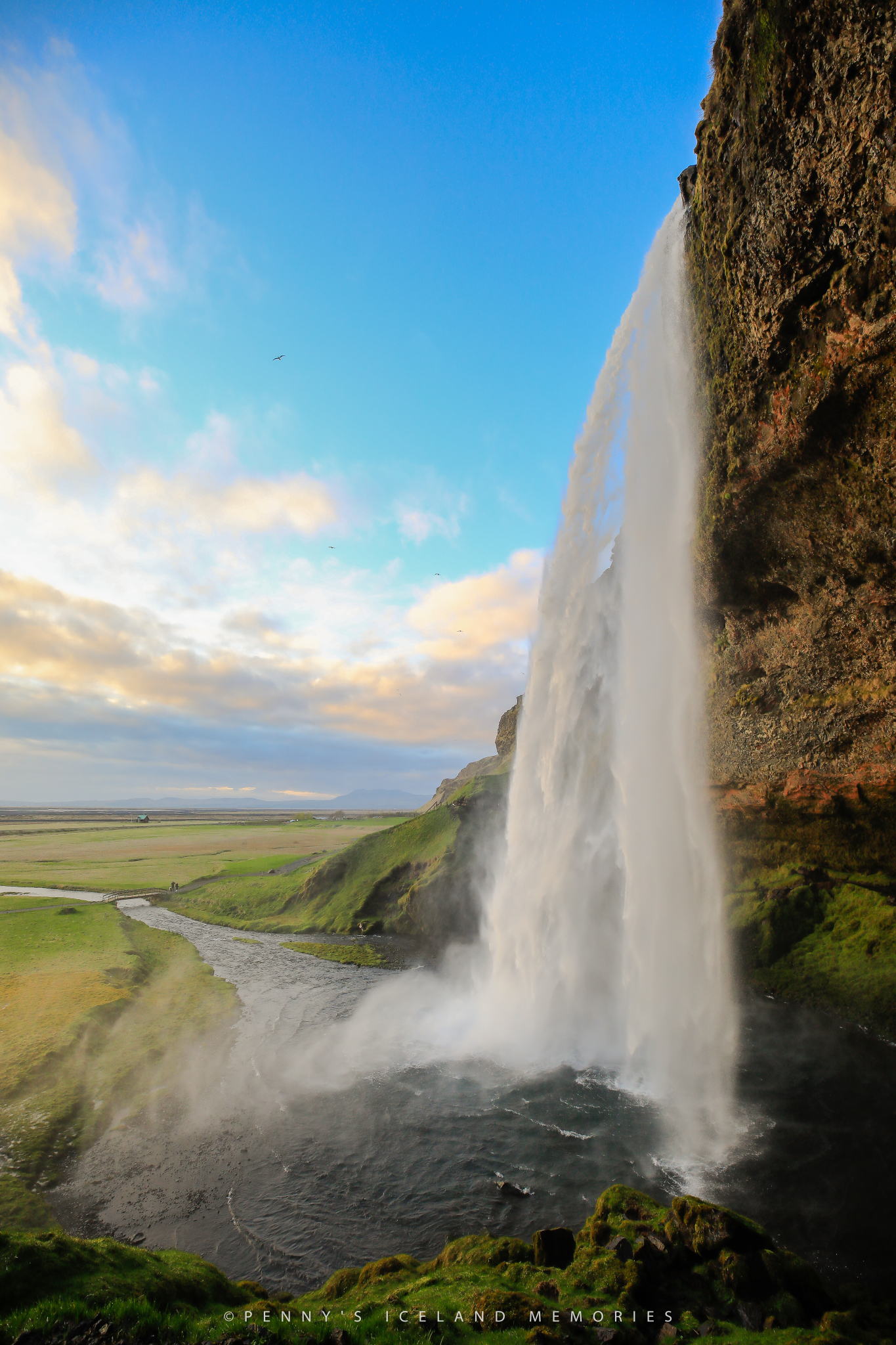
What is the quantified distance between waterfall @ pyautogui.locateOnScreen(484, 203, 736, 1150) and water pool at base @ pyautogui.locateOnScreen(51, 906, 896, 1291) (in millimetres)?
2426

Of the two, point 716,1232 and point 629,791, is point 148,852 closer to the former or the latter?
point 629,791

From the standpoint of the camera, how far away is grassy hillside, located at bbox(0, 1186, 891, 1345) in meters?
7.11

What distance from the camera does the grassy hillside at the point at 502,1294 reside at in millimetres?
7113

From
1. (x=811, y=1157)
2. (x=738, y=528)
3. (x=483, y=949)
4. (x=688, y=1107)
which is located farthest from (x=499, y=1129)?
(x=738, y=528)

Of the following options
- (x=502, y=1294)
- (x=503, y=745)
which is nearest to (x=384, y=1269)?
(x=502, y=1294)

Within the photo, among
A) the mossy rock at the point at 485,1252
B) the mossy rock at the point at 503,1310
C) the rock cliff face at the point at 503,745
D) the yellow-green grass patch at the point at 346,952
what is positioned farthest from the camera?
the rock cliff face at the point at 503,745

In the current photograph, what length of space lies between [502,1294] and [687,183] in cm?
3383

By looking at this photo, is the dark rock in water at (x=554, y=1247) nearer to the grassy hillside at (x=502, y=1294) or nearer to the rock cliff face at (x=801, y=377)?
the grassy hillside at (x=502, y=1294)

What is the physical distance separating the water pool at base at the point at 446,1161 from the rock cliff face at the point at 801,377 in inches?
511

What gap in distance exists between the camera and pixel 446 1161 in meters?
14.4

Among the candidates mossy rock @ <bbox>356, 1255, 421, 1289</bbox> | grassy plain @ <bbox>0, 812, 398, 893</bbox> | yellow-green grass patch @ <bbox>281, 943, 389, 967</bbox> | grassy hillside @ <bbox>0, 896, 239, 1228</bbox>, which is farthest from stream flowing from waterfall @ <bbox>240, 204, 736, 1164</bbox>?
grassy plain @ <bbox>0, 812, 398, 893</bbox>

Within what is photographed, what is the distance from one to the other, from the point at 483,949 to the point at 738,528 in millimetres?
27054

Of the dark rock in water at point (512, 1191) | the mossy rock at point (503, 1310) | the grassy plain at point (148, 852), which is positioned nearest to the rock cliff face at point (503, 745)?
the grassy plain at point (148, 852)

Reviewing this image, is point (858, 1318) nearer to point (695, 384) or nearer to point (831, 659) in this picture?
point (831, 659)
